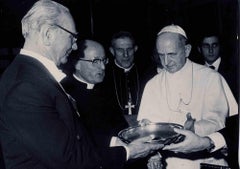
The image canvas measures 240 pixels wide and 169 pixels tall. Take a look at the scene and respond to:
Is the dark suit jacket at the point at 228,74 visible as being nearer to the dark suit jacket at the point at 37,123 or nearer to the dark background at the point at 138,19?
the dark background at the point at 138,19

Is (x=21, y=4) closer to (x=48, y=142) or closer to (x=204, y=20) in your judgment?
(x=204, y=20)

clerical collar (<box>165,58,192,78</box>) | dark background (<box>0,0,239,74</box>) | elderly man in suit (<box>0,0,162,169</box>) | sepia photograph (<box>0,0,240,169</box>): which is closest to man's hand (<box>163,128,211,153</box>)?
sepia photograph (<box>0,0,240,169</box>)

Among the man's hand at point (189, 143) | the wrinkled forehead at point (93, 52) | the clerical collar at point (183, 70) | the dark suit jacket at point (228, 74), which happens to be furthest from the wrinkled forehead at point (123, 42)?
the man's hand at point (189, 143)

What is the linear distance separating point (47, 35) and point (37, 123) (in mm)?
547

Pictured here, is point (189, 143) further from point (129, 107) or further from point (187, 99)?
point (129, 107)

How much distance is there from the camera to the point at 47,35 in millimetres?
1904

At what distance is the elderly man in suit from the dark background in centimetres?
539

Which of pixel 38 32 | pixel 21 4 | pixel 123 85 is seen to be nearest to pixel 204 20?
pixel 123 85

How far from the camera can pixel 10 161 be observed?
1845 mm

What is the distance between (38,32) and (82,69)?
207 centimetres

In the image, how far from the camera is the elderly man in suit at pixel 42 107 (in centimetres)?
168

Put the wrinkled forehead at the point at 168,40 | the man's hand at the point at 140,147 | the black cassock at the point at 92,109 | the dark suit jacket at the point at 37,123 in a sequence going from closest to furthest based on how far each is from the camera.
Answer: the dark suit jacket at the point at 37,123 < the man's hand at the point at 140,147 < the wrinkled forehead at the point at 168,40 < the black cassock at the point at 92,109

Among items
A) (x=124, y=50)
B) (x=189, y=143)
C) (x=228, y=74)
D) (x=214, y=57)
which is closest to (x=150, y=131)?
(x=189, y=143)

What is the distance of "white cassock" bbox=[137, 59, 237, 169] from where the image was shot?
3.10 m
